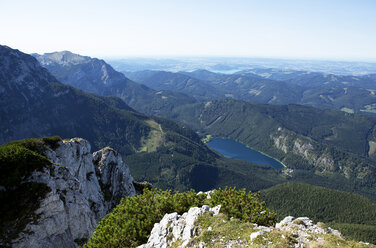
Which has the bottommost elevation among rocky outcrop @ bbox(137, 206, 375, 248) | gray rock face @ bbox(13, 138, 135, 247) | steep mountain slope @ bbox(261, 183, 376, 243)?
steep mountain slope @ bbox(261, 183, 376, 243)

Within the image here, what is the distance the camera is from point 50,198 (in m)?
36.4

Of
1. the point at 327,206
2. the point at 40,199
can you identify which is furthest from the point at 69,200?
the point at 327,206

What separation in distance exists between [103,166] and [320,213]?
7528 inches

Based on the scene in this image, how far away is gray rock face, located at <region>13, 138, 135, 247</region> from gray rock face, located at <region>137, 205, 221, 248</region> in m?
18.0

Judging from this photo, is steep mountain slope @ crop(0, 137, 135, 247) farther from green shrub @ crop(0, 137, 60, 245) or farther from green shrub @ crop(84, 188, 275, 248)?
green shrub @ crop(84, 188, 275, 248)


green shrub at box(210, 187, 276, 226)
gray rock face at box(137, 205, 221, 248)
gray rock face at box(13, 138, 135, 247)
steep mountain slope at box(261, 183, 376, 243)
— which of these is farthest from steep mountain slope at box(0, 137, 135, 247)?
steep mountain slope at box(261, 183, 376, 243)

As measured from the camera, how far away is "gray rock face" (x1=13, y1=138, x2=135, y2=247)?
116 feet

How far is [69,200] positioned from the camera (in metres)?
41.6

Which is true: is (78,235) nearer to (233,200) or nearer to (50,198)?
(50,198)

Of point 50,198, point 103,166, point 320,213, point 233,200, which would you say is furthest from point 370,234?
point 50,198

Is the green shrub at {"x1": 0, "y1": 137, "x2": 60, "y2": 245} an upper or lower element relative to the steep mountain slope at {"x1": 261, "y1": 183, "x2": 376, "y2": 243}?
upper

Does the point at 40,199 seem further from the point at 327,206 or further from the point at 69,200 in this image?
the point at 327,206

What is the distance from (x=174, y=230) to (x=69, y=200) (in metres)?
24.0

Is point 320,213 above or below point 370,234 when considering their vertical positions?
below
